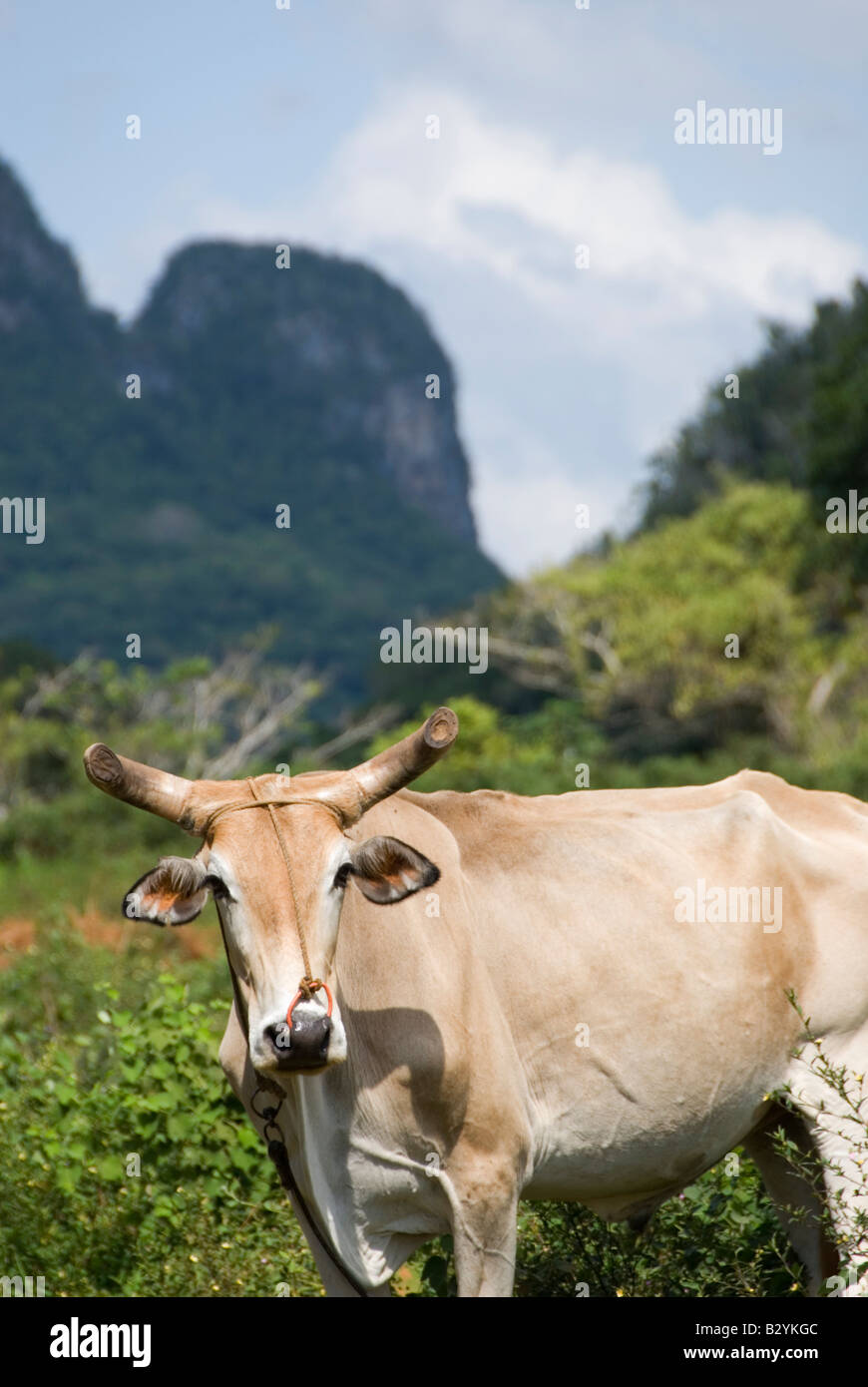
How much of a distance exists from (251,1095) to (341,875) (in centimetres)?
88

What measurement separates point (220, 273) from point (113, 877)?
148 meters

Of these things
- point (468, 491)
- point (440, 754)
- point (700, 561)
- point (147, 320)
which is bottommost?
point (440, 754)

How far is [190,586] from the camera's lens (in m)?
119

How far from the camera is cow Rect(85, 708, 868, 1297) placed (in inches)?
175

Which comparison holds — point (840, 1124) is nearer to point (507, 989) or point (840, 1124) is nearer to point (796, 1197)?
point (796, 1197)

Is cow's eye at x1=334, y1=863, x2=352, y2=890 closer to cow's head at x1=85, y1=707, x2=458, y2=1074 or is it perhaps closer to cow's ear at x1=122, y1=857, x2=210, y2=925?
cow's head at x1=85, y1=707, x2=458, y2=1074

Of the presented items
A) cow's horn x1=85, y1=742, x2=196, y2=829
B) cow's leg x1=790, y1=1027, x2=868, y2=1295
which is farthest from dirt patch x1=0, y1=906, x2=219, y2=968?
cow's horn x1=85, y1=742, x2=196, y2=829

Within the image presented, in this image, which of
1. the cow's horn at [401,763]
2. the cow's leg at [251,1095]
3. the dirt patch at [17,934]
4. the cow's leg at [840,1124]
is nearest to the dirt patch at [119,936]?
the dirt patch at [17,934]

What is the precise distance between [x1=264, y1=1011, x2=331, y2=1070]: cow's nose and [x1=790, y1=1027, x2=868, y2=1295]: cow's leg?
172cm

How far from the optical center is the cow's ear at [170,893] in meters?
4.40

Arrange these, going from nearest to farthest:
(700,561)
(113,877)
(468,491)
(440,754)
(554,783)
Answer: (440,754) < (113,877) < (554,783) < (700,561) < (468,491)
